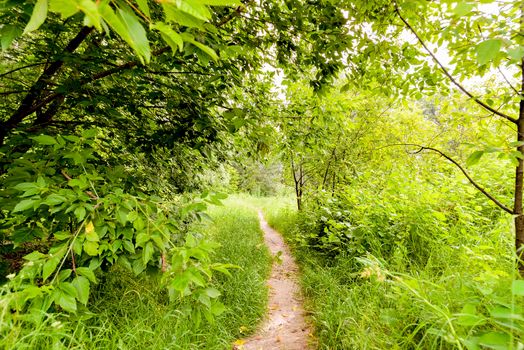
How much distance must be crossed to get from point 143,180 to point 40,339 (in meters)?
1.61

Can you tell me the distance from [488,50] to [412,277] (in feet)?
4.49

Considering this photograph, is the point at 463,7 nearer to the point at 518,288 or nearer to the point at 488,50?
the point at 488,50

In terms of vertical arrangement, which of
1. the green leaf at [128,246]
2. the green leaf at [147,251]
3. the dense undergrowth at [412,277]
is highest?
the green leaf at [147,251]

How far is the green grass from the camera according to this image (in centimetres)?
176

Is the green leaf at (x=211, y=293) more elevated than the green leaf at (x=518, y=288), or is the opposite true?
the green leaf at (x=518, y=288)

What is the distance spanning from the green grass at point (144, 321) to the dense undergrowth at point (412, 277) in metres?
Result: 0.95

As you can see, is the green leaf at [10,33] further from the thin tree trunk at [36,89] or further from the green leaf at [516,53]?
the green leaf at [516,53]

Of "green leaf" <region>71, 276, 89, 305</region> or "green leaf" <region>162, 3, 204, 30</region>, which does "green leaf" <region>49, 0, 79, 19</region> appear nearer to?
"green leaf" <region>162, 3, 204, 30</region>

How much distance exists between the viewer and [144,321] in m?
2.89

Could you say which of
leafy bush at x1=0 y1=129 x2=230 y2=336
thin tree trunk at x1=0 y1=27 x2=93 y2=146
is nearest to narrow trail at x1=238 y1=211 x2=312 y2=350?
leafy bush at x1=0 y1=129 x2=230 y2=336

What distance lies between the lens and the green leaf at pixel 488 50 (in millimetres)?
974

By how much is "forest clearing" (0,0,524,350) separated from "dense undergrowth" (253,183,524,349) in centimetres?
3

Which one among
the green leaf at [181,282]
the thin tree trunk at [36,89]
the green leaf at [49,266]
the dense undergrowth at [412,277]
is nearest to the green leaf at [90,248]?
the green leaf at [49,266]

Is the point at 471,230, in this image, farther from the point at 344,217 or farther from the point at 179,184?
the point at 179,184
